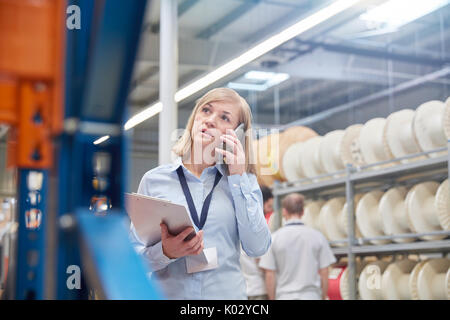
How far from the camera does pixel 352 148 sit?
5402 millimetres

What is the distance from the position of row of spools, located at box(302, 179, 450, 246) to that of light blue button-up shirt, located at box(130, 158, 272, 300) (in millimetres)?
2812

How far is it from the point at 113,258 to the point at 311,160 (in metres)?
5.26

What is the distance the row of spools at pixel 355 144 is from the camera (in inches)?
174

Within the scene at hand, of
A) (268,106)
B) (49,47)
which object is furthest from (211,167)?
(268,106)

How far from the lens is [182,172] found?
1875 millimetres

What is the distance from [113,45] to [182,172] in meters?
1.15

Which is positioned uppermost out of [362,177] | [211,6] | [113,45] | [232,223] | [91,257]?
[211,6]

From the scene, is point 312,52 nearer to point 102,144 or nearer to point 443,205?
point 443,205

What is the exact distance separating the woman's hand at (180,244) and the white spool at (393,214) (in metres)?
3.28

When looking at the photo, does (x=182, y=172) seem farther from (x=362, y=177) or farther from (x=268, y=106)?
(x=268, y=106)

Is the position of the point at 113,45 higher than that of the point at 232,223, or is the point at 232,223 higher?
the point at 113,45

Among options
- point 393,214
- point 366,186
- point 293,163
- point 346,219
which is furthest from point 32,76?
point 293,163

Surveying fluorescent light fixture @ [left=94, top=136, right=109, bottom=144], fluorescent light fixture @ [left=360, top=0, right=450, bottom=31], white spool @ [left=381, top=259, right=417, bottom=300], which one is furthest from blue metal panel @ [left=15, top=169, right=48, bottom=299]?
fluorescent light fixture @ [left=360, top=0, right=450, bottom=31]

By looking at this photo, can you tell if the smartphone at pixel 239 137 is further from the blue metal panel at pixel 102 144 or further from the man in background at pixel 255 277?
the man in background at pixel 255 277
